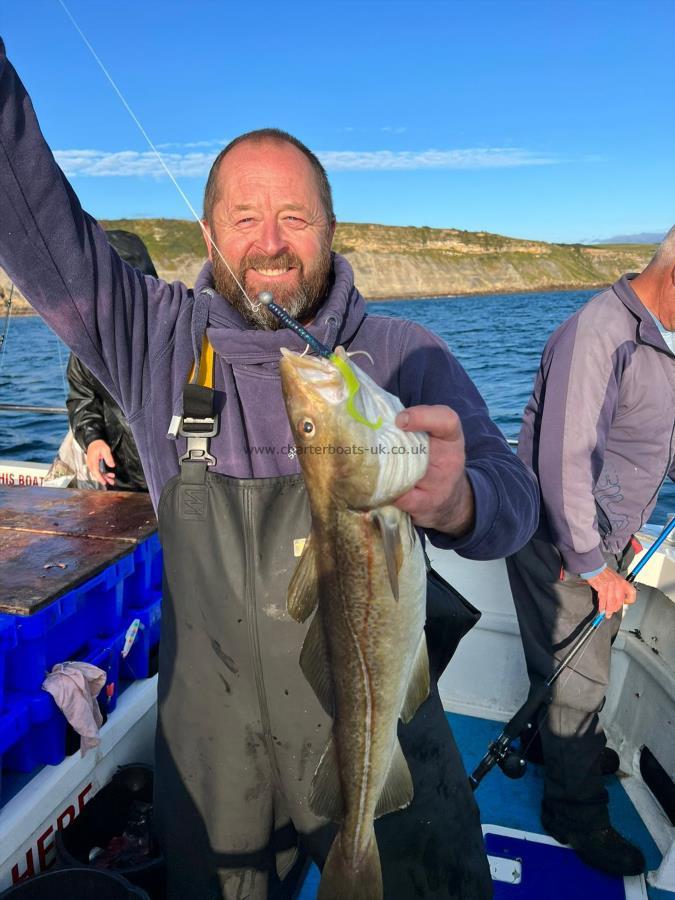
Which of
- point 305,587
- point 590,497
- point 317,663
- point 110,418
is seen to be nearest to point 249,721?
point 317,663

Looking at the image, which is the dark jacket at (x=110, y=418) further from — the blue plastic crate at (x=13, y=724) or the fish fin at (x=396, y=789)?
the fish fin at (x=396, y=789)

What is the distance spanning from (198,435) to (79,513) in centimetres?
187

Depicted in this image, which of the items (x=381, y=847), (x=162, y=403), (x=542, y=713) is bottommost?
(x=542, y=713)

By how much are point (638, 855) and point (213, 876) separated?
2610mm

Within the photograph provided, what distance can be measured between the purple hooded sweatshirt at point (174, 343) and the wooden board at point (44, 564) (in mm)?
674

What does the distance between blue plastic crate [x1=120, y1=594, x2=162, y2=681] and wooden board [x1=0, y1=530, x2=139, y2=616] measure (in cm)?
61

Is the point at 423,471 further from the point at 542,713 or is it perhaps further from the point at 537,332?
the point at 537,332

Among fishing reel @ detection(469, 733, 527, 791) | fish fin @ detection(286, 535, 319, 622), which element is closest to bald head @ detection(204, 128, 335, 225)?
fish fin @ detection(286, 535, 319, 622)

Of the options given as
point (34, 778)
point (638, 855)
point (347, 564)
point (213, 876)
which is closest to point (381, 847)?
point (213, 876)

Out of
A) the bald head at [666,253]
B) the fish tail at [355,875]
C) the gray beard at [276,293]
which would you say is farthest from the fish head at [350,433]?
the bald head at [666,253]

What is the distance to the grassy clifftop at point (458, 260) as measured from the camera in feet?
392

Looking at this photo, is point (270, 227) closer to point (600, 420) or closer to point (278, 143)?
point (278, 143)

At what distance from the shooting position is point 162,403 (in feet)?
8.49

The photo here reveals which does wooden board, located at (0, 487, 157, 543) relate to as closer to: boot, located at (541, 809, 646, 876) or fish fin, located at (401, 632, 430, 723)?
fish fin, located at (401, 632, 430, 723)
